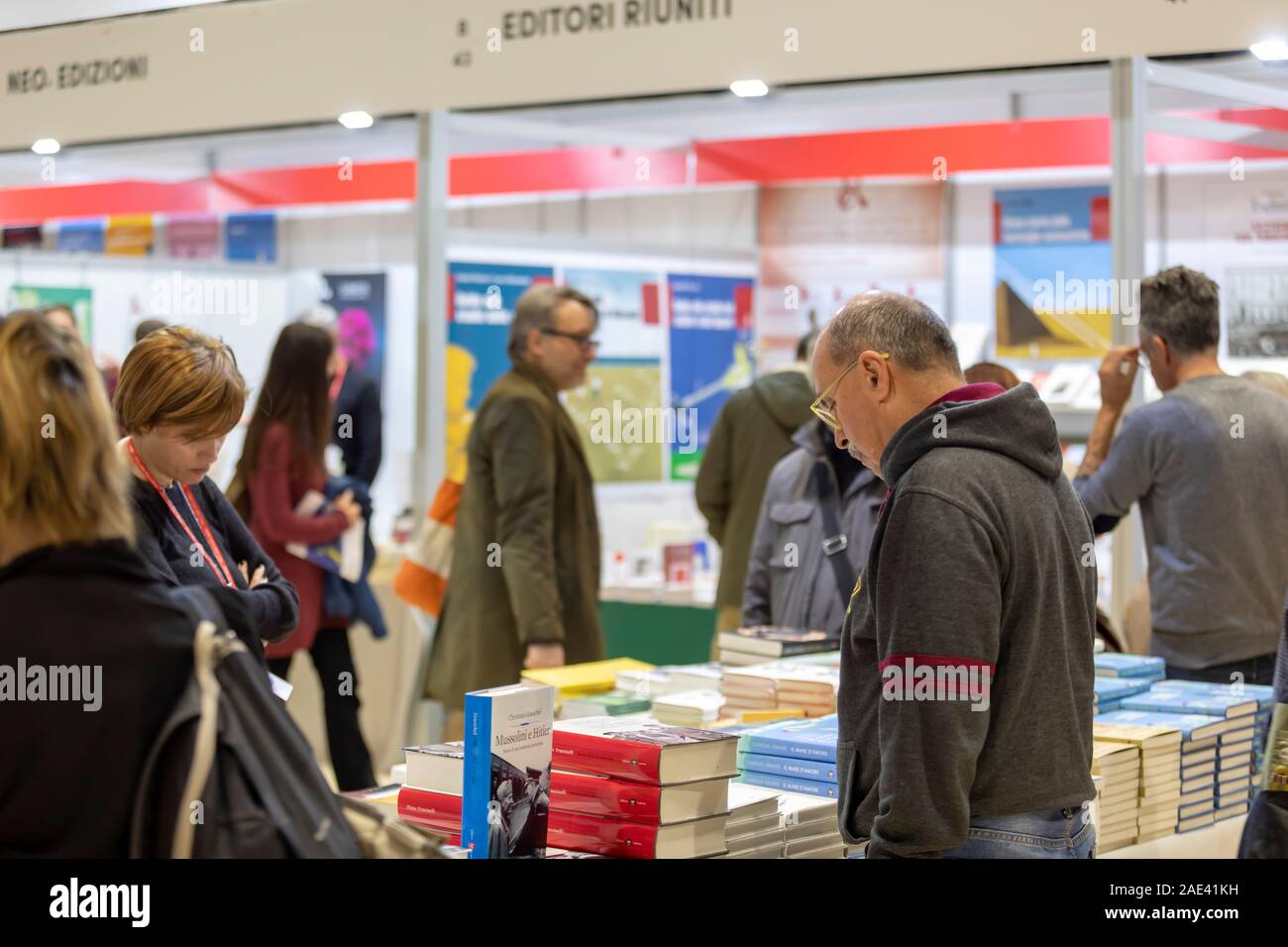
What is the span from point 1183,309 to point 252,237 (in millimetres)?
6866

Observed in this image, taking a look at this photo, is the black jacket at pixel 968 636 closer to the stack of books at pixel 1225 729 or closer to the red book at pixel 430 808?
the red book at pixel 430 808

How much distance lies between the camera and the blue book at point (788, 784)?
2.81 meters

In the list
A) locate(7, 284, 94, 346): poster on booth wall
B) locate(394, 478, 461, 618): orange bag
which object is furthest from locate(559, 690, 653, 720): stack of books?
locate(7, 284, 94, 346): poster on booth wall

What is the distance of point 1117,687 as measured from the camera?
3451 mm

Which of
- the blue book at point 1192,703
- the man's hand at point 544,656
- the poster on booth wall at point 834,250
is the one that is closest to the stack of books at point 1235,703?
the blue book at point 1192,703

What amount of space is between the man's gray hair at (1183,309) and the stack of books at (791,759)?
1608mm

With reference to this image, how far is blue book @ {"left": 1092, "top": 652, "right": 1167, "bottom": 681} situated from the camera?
358 centimetres
